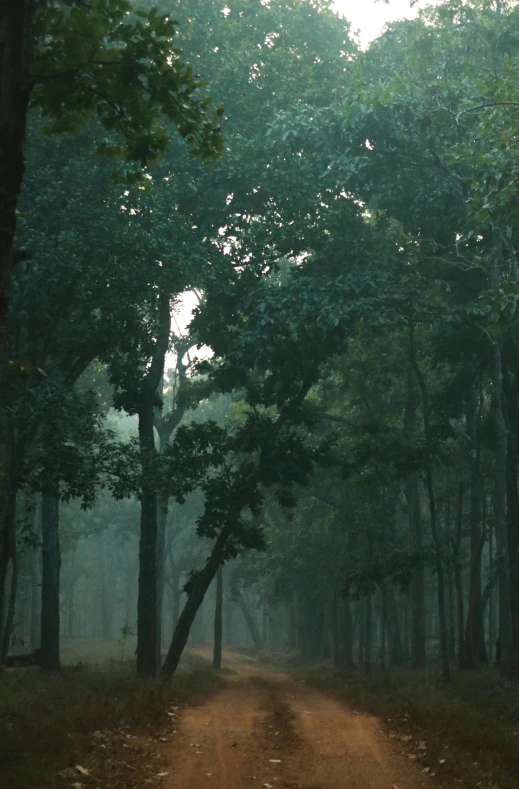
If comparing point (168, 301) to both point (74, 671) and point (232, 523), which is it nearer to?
point (232, 523)

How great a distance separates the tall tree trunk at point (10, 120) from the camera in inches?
283

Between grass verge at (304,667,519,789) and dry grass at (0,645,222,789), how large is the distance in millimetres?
3961

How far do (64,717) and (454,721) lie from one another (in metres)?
6.29

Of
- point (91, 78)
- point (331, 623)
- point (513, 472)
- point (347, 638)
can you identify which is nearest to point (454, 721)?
point (513, 472)

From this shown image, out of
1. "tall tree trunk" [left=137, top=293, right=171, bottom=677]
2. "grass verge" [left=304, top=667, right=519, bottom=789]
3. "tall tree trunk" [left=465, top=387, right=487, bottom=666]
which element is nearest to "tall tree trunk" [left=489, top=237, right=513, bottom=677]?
"grass verge" [left=304, top=667, right=519, bottom=789]

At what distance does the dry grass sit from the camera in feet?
30.3

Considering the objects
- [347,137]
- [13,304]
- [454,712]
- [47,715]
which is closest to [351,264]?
[347,137]

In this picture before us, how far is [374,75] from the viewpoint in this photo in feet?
84.2

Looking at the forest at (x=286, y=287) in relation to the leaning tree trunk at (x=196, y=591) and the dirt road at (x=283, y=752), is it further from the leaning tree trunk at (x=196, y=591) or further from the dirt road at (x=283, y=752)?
the dirt road at (x=283, y=752)

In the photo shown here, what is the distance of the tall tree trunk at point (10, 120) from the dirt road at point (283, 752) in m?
5.91

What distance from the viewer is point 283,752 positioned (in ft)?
38.1

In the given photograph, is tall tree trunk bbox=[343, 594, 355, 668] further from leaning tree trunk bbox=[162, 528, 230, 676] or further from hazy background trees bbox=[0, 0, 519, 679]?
leaning tree trunk bbox=[162, 528, 230, 676]

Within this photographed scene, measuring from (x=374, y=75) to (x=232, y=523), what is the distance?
1476cm

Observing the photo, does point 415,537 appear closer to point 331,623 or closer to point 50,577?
point 50,577
